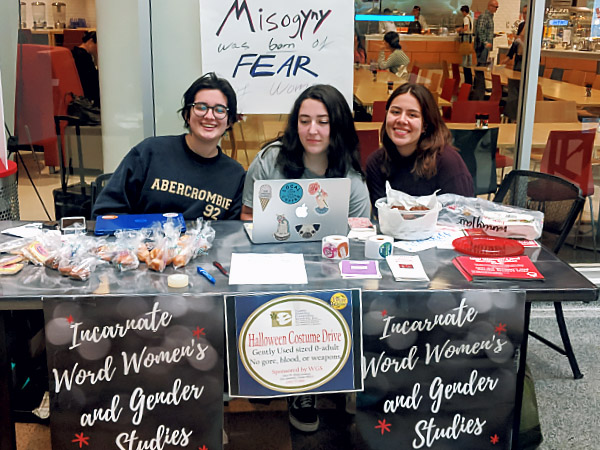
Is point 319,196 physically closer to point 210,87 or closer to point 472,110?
point 210,87

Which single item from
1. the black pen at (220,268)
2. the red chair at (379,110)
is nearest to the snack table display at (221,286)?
the black pen at (220,268)

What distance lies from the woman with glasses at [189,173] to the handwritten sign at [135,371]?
88cm

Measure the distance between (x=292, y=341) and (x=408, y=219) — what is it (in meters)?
0.68

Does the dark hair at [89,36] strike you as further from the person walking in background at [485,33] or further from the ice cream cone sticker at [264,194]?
the person walking in background at [485,33]

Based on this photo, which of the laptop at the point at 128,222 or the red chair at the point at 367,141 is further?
the red chair at the point at 367,141

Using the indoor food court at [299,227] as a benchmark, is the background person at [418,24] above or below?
above

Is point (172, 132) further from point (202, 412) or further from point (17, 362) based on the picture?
point (202, 412)

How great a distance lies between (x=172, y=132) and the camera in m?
3.47

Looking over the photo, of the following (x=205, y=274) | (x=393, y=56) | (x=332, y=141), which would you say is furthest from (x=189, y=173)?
(x=393, y=56)

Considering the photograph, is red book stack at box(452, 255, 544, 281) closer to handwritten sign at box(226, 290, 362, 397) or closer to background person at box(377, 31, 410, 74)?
handwritten sign at box(226, 290, 362, 397)

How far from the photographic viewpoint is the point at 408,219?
7.37ft

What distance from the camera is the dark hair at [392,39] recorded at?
351 cm

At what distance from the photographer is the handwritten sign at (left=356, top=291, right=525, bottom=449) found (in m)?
1.85

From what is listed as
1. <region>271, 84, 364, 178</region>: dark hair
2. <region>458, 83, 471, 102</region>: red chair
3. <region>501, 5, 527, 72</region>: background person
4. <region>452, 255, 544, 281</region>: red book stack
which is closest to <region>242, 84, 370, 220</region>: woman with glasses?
<region>271, 84, 364, 178</region>: dark hair
